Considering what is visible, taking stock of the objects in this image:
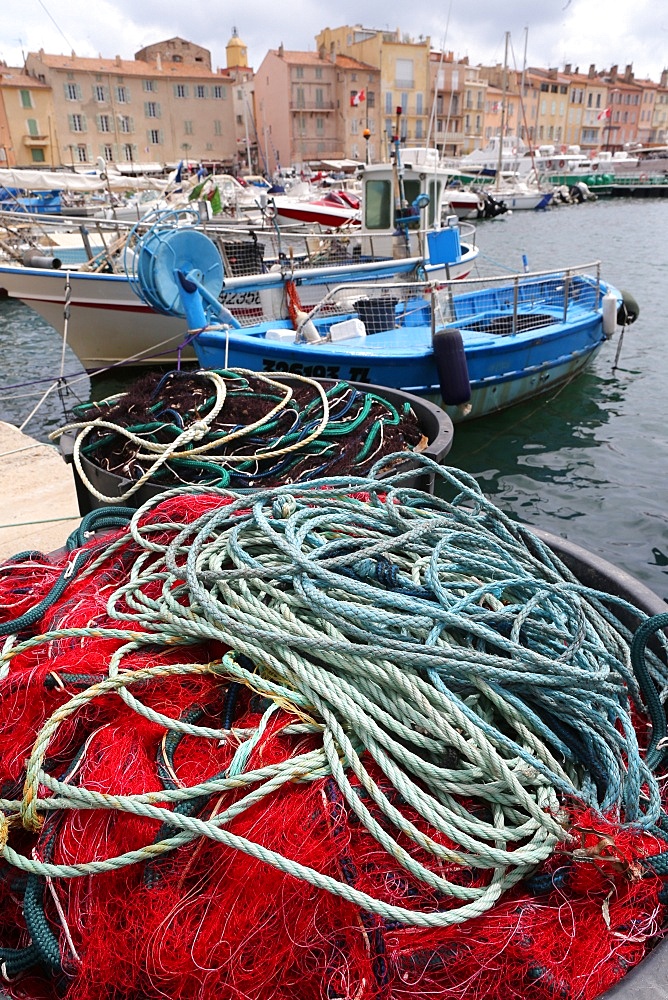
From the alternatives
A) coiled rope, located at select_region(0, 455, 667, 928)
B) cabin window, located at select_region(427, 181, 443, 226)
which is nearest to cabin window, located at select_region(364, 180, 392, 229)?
cabin window, located at select_region(427, 181, 443, 226)

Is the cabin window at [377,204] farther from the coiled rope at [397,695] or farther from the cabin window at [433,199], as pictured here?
the coiled rope at [397,695]

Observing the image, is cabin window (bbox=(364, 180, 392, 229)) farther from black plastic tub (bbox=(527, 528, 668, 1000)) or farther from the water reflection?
black plastic tub (bbox=(527, 528, 668, 1000))

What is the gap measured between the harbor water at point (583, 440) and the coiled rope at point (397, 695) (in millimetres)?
3939

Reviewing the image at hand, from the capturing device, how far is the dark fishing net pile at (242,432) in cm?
346

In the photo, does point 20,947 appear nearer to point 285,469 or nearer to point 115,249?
point 285,469

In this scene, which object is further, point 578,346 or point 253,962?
point 578,346

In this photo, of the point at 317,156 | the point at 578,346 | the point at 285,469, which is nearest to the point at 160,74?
the point at 317,156

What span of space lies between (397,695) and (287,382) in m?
2.83

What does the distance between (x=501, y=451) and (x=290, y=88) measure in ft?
218

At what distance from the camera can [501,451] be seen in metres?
7.92

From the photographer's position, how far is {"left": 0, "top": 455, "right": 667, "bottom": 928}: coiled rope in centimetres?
150

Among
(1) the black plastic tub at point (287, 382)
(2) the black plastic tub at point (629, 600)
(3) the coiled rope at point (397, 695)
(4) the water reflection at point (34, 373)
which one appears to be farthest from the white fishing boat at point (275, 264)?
(3) the coiled rope at point (397, 695)

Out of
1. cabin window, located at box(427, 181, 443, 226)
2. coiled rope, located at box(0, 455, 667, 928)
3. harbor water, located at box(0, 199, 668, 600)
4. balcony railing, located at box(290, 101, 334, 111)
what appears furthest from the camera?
balcony railing, located at box(290, 101, 334, 111)

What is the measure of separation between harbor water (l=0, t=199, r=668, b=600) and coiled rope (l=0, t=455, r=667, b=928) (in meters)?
3.94
